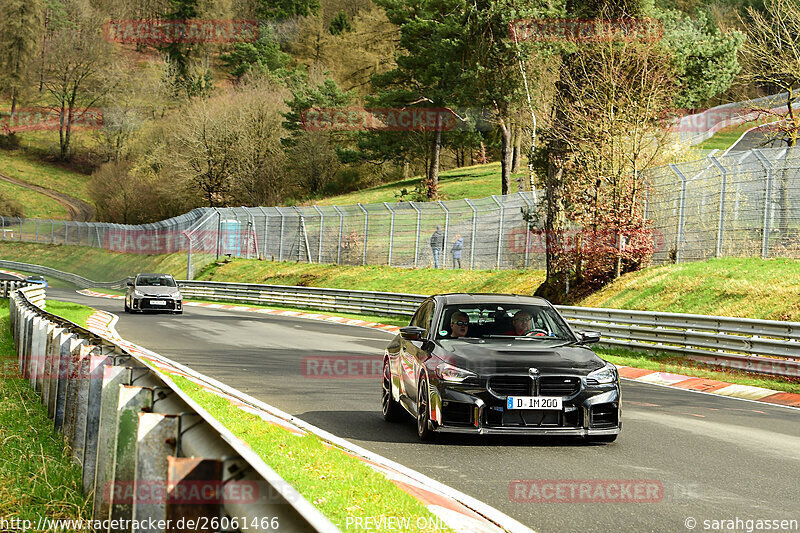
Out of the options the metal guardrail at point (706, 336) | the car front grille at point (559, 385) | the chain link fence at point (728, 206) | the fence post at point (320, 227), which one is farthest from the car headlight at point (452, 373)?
the fence post at point (320, 227)

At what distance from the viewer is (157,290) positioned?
1393 inches

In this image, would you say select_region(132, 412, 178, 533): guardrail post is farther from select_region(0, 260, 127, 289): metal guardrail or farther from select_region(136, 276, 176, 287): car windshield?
select_region(0, 260, 127, 289): metal guardrail

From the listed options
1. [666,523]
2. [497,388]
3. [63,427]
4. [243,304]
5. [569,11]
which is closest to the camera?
[666,523]

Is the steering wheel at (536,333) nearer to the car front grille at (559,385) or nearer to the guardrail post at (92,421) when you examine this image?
the car front grille at (559,385)

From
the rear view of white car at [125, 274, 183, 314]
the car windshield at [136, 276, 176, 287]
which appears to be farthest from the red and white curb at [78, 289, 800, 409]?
the car windshield at [136, 276, 176, 287]

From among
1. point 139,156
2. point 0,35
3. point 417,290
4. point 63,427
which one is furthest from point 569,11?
point 0,35

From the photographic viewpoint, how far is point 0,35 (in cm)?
12231

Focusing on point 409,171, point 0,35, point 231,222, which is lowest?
point 231,222

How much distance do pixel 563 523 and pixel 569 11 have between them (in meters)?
25.6

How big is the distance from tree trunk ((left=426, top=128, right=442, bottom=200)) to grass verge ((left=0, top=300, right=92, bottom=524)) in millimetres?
57072

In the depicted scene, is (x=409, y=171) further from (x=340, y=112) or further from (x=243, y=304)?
(x=243, y=304)

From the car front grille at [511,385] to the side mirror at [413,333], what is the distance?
1.32m

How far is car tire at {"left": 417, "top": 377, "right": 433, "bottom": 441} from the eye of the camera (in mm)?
9117

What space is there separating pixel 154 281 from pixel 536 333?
28093mm
